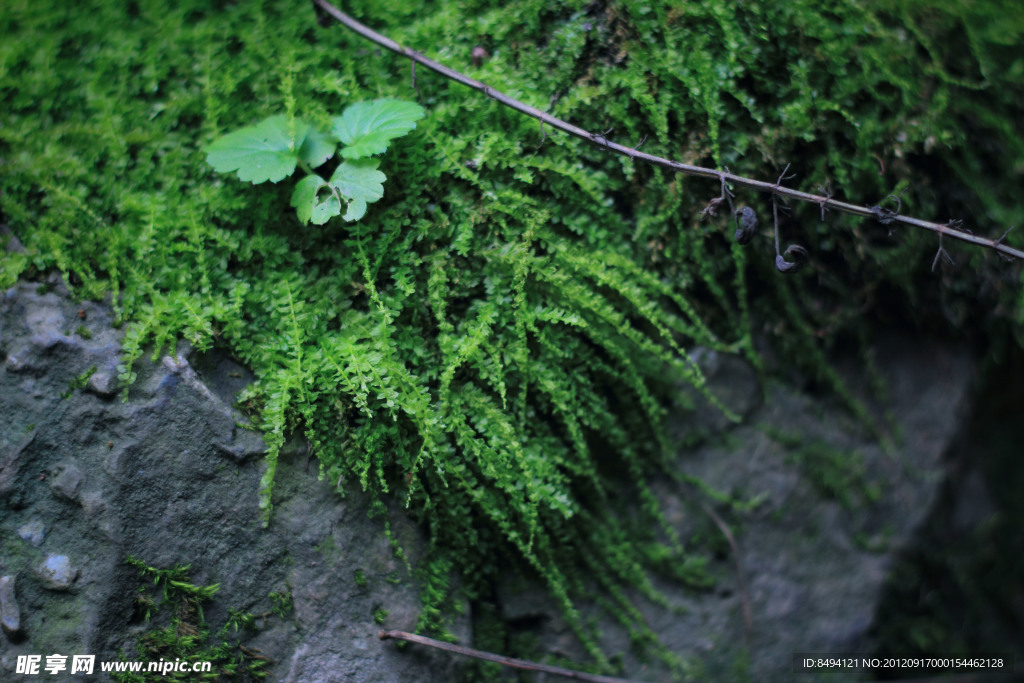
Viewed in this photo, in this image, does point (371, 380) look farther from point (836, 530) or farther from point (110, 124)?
point (836, 530)

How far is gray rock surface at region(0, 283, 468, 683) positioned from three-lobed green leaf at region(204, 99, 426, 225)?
552 mm

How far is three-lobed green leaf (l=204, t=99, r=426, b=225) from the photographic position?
1.68 m

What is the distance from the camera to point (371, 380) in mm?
1612

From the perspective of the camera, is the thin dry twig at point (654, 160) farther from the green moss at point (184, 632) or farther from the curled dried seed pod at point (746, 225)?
the green moss at point (184, 632)

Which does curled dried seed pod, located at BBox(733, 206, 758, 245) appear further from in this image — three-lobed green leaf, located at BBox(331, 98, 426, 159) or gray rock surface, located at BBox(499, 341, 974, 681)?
three-lobed green leaf, located at BBox(331, 98, 426, 159)

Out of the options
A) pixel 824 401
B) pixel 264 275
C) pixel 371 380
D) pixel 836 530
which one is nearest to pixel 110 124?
pixel 264 275

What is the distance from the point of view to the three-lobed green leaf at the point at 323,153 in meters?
1.68

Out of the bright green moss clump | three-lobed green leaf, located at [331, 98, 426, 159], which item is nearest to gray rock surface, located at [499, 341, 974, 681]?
the bright green moss clump

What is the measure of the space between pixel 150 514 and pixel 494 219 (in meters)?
1.26

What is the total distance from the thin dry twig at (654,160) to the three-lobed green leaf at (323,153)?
0.66 feet

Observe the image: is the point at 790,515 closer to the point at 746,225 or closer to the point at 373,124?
the point at 746,225

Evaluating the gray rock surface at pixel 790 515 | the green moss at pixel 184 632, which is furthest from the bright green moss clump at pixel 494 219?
the green moss at pixel 184 632

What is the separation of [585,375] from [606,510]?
512 millimetres

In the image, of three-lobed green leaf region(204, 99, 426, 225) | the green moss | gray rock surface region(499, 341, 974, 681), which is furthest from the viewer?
gray rock surface region(499, 341, 974, 681)
